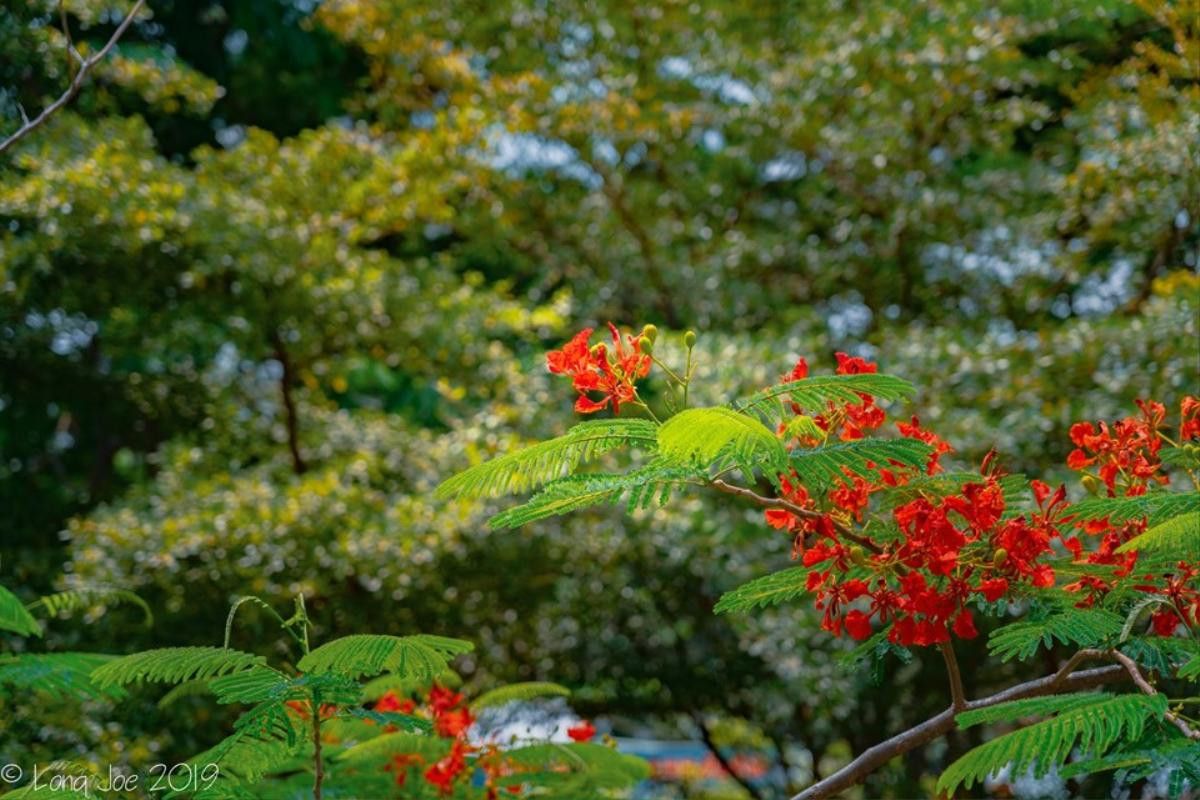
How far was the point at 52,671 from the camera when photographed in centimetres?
303

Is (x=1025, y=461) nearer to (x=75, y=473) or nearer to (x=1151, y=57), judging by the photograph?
(x=1151, y=57)

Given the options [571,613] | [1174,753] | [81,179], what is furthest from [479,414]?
[1174,753]

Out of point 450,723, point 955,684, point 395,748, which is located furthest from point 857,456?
point 450,723

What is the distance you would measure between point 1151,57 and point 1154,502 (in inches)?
160

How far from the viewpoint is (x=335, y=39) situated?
9.32 meters

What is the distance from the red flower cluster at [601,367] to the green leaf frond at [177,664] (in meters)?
0.77

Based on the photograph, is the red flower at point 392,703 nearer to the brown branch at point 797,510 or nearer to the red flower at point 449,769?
the red flower at point 449,769

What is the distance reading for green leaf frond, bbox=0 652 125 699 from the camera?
2.97m

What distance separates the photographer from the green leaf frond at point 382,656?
7.84 ft

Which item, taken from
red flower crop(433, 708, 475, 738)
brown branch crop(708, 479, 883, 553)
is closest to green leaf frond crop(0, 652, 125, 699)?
red flower crop(433, 708, 475, 738)

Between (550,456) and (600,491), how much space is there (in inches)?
7.2

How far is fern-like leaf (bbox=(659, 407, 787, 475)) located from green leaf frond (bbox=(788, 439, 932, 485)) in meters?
0.18

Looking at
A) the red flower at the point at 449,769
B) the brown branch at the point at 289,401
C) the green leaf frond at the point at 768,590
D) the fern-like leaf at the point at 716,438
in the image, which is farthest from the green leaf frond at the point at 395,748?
the brown branch at the point at 289,401

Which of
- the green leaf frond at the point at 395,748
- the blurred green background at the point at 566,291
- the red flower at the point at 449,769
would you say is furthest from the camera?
the blurred green background at the point at 566,291
